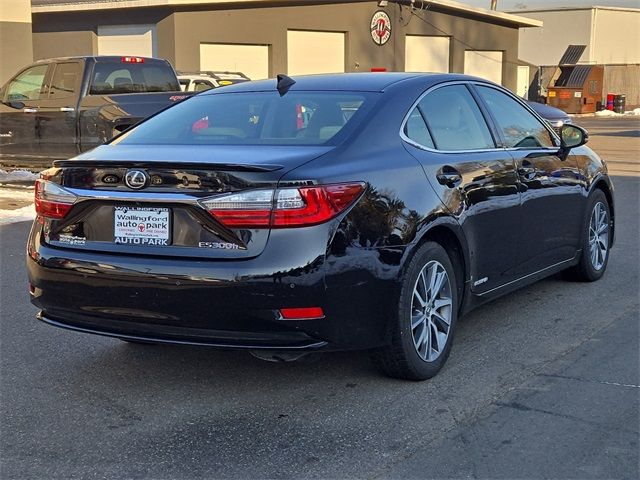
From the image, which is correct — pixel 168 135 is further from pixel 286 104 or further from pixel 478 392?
pixel 478 392

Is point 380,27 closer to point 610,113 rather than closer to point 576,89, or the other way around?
point 576,89

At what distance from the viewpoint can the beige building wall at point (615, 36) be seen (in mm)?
57531

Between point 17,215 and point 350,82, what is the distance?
695cm

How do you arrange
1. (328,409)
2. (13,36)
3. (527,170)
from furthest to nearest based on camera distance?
1. (13,36)
2. (527,170)
3. (328,409)

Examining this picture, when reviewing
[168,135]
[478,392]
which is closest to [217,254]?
[168,135]

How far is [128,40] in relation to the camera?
28844mm

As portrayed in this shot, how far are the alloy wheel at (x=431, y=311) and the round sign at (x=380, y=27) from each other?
2856 centimetres

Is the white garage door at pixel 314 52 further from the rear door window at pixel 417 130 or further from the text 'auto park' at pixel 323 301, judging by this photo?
the rear door window at pixel 417 130

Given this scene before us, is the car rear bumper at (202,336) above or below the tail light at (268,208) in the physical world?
below

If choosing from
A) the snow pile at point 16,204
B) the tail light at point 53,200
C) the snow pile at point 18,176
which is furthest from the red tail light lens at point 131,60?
the tail light at point 53,200

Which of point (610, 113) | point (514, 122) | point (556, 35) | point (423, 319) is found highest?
point (556, 35)

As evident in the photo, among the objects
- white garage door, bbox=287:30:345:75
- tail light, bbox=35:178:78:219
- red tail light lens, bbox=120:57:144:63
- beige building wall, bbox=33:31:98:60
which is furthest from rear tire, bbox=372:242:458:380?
beige building wall, bbox=33:31:98:60

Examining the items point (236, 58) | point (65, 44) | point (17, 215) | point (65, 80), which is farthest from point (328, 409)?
point (65, 44)

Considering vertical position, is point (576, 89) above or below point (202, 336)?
above
